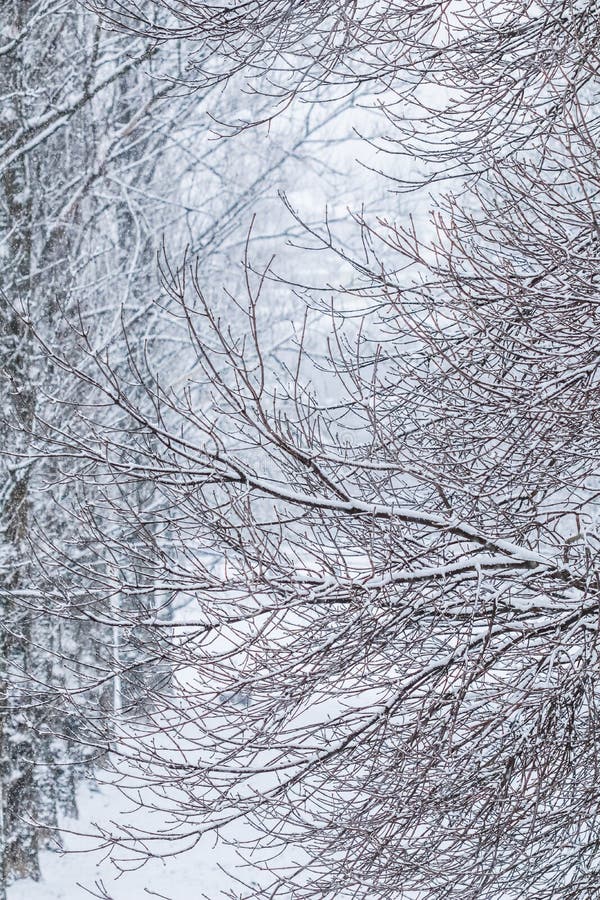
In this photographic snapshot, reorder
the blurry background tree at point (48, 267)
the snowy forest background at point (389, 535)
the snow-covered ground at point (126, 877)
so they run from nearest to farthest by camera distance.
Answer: the snowy forest background at point (389, 535) < the blurry background tree at point (48, 267) < the snow-covered ground at point (126, 877)

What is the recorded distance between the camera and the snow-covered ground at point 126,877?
34.3 ft

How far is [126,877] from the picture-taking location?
1176 centimetres

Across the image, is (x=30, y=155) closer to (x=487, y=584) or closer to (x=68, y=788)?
(x=487, y=584)

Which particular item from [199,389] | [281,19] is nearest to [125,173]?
[199,389]

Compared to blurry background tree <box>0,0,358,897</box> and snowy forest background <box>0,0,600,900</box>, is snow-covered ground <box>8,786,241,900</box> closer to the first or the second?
blurry background tree <box>0,0,358,897</box>

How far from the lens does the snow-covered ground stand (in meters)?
10.5

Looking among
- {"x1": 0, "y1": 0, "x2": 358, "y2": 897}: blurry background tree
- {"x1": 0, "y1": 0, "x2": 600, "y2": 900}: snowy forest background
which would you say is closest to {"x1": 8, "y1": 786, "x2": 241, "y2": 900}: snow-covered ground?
{"x1": 0, "y1": 0, "x2": 358, "y2": 897}: blurry background tree

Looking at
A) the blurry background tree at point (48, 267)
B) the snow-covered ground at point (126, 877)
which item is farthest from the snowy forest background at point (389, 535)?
the snow-covered ground at point (126, 877)

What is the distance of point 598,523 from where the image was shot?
443cm

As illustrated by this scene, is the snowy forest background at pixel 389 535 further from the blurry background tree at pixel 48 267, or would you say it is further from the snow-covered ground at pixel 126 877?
the snow-covered ground at pixel 126 877

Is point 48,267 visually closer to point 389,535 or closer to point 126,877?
point 389,535

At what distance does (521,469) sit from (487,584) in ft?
1.66

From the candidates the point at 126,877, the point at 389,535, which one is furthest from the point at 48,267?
the point at 126,877

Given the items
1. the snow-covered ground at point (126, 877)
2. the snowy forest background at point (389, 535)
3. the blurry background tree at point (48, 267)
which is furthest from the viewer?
the snow-covered ground at point (126, 877)
